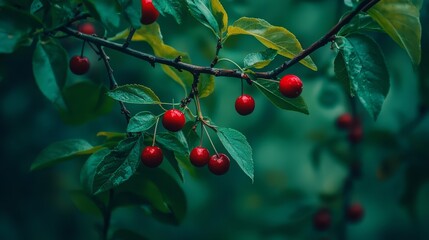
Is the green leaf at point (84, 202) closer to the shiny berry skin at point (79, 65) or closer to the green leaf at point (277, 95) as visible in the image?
the shiny berry skin at point (79, 65)

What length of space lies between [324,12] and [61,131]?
3.82 feet

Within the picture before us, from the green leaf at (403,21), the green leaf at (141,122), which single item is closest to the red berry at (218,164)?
the green leaf at (141,122)

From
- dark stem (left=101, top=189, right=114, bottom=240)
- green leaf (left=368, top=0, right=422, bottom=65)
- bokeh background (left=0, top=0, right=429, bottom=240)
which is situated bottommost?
bokeh background (left=0, top=0, right=429, bottom=240)

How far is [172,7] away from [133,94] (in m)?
0.15

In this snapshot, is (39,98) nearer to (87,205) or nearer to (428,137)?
(87,205)

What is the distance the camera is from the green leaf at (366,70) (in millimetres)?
729

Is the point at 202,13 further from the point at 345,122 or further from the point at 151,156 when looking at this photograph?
the point at 345,122

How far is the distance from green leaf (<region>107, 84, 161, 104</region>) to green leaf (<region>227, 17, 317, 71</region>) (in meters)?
0.18

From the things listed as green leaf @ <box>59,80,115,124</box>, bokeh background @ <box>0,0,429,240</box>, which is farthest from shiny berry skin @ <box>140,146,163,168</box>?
bokeh background @ <box>0,0,429,240</box>

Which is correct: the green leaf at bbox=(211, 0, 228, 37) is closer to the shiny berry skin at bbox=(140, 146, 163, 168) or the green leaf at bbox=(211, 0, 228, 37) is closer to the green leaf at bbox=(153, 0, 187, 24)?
the green leaf at bbox=(153, 0, 187, 24)

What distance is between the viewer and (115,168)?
0.79 metres

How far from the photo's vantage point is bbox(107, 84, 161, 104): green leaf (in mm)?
798

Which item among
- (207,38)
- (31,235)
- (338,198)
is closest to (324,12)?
(207,38)

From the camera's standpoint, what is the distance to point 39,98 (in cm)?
197
